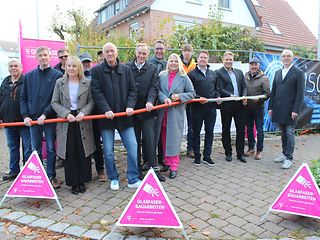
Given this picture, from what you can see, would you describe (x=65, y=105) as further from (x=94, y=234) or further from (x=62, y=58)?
(x=94, y=234)

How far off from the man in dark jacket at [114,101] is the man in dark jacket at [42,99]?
76 centimetres

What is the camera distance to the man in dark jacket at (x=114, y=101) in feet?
15.0

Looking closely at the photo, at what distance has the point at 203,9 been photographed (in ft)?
74.2

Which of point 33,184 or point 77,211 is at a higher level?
point 33,184

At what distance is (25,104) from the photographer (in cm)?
501

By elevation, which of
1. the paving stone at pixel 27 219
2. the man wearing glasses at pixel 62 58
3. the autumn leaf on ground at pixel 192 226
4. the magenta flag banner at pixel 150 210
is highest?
the man wearing glasses at pixel 62 58

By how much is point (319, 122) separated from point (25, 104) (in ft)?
27.0

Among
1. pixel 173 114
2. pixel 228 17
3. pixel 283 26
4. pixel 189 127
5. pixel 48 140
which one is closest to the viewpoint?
pixel 48 140

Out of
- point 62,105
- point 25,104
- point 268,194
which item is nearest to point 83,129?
point 62,105

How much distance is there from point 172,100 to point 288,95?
226 centimetres

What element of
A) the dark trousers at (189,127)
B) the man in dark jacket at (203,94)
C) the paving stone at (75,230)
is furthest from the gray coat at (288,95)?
the paving stone at (75,230)

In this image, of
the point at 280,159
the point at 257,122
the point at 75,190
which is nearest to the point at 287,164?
the point at 280,159

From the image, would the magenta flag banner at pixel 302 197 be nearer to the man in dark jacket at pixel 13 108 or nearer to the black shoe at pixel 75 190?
the black shoe at pixel 75 190

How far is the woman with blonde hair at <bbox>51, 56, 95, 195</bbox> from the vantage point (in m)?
4.59
